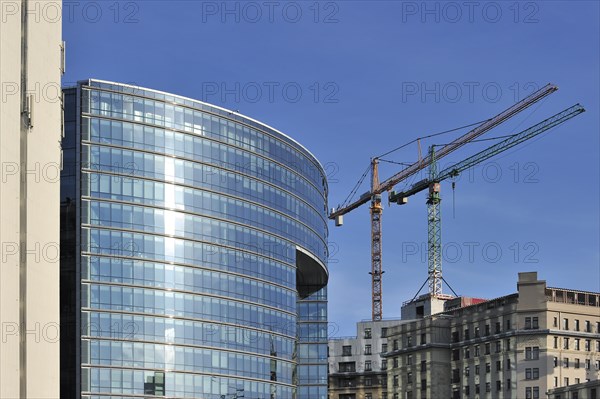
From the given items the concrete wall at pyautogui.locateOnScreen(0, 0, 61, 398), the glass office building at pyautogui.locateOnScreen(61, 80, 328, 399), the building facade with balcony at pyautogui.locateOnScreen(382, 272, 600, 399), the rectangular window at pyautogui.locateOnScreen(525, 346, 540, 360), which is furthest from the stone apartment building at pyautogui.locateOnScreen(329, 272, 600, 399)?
the concrete wall at pyautogui.locateOnScreen(0, 0, 61, 398)

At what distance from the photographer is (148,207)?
481 feet

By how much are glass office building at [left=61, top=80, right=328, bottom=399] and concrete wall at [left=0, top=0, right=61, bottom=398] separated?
1900 inches

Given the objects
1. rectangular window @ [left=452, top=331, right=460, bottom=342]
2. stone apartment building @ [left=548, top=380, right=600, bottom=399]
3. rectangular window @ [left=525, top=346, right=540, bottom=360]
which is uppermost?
rectangular window @ [left=452, top=331, right=460, bottom=342]

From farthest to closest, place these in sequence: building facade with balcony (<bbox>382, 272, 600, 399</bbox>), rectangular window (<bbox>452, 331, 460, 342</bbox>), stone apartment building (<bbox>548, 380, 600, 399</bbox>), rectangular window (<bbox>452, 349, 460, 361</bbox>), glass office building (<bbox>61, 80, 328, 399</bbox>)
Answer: rectangular window (<bbox>452, 331, 460, 342</bbox>)
rectangular window (<bbox>452, 349, 460, 361</bbox>)
building facade with balcony (<bbox>382, 272, 600, 399</bbox>)
stone apartment building (<bbox>548, 380, 600, 399</bbox>)
glass office building (<bbox>61, 80, 328, 399</bbox>)

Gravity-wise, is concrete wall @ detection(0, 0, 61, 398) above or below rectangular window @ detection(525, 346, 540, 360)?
above

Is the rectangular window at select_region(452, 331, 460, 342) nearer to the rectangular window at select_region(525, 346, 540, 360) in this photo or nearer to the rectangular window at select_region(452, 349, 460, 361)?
the rectangular window at select_region(452, 349, 460, 361)

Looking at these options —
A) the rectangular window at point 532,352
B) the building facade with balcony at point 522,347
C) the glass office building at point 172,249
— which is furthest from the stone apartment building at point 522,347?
the glass office building at point 172,249

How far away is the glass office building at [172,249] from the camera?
14212 cm

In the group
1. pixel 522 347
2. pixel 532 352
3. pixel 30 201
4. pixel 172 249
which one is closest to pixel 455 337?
pixel 522 347

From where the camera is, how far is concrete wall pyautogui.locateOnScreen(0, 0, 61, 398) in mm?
82062

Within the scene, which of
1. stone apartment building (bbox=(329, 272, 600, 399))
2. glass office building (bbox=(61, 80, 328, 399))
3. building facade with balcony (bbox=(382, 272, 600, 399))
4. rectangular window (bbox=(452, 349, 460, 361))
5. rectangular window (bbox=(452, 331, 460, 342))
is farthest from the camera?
rectangular window (bbox=(452, 331, 460, 342))

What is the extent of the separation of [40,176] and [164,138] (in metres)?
60.3

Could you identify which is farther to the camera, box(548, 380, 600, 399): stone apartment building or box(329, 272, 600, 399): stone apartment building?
box(329, 272, 600, 399): stone apartment building

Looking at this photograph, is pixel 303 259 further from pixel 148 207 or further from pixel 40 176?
pixel 40 176
